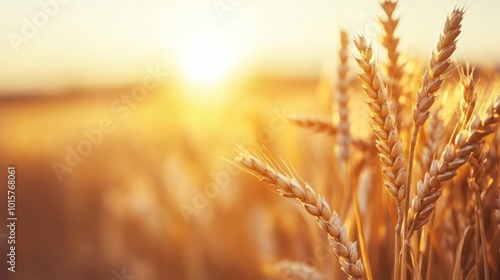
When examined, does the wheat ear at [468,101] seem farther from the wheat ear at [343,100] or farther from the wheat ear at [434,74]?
the wheat ear at [343,100]

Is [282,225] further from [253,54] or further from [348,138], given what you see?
[253,54]

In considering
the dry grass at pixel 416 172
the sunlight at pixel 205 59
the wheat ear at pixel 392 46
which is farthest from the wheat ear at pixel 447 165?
the sunlight at pixel 205 59

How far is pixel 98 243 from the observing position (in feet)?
5.62

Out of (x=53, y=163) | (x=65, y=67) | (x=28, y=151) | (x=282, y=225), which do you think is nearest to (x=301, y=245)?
(x=282, y=225)

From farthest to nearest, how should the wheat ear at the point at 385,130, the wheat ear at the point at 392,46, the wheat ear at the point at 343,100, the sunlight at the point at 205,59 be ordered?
the sunlight at the point at 205,59 → the wheat ear at the point at 343,100 → the wheat ear at the point at 392,46 → the wheat ear at the point at 385,130

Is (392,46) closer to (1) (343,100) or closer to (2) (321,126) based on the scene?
(1) (343,100)

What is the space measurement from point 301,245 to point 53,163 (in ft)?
3.01

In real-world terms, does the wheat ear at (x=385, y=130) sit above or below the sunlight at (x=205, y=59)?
below

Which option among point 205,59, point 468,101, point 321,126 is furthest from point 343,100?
point 205,59

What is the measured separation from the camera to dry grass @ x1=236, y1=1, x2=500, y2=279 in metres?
0.58

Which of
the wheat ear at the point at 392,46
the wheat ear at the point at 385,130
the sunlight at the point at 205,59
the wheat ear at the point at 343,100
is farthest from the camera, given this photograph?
the sunlight at the point at 205,59

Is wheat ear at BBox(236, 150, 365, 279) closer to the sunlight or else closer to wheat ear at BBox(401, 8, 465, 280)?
wheat ear at BBox(401, 8, 465, 280)

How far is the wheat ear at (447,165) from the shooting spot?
575mm

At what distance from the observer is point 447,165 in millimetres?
577
